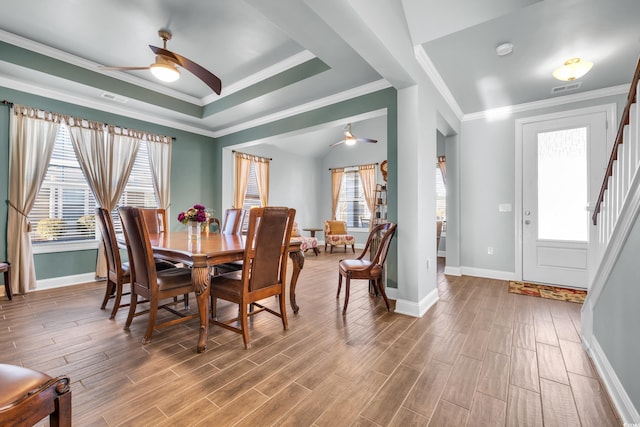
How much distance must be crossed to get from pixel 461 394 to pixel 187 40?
4162mm

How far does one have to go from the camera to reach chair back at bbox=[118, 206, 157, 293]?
209cm

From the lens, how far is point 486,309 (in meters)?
2.97

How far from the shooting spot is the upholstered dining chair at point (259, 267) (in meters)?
2.11

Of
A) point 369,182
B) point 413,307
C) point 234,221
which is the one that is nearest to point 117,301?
point 234,221

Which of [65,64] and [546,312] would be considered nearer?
[546,312]

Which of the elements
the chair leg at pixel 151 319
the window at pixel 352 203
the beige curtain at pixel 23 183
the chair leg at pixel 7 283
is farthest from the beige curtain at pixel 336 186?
the chair leg at pixel 7 283

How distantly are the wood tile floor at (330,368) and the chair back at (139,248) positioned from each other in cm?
49

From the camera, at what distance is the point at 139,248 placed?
87.0 inches

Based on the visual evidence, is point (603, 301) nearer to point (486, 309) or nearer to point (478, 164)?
point (486, 309)

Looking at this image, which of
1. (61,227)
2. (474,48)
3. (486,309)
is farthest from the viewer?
(61,227)

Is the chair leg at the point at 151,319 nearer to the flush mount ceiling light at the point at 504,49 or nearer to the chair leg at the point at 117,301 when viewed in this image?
the chair leg at the point at 117,301

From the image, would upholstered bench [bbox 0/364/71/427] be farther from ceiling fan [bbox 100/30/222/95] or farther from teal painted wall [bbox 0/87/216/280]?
teal painted wall [bbox 0/87/216/280]

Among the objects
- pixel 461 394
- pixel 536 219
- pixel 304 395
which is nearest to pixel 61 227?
pixel 304 395

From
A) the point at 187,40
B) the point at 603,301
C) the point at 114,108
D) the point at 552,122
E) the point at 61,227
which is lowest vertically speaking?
the point at 603,301
